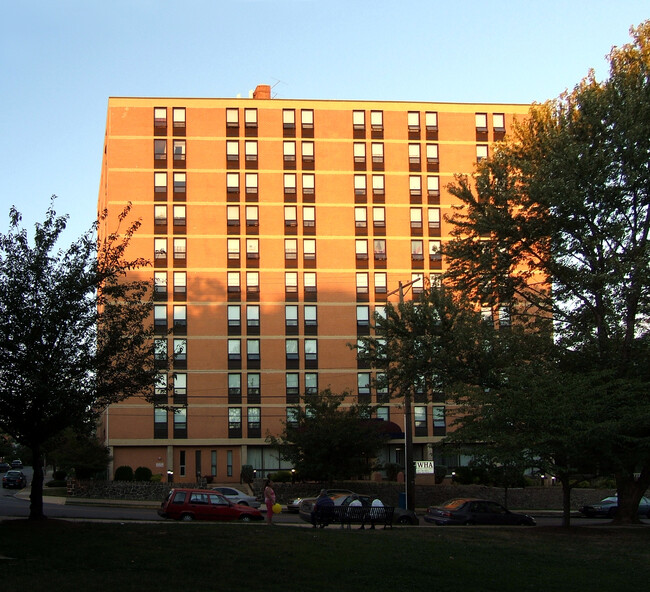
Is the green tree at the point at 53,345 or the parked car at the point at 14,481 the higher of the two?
the green tree at the point at 53,345

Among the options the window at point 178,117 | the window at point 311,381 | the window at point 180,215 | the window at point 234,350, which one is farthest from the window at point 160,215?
the window at point 311,381

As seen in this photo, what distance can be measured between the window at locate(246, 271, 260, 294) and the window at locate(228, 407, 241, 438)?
369 inches

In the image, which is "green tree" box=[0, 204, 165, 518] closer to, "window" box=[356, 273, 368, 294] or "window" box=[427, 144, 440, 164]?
"window" box=[356, 273, 368, 294]

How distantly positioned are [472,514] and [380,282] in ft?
122

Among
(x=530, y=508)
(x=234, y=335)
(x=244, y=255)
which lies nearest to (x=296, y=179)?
(x=244, y=255)

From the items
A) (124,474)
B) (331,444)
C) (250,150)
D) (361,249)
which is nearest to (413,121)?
(361,249)

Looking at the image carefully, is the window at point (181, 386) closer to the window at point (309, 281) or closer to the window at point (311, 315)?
the window at point (311, 315)

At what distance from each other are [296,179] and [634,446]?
147 feet

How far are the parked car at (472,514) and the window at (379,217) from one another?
37.8 metres

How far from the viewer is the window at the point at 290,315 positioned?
66.9 meters

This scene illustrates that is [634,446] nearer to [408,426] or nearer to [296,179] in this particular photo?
[408,426]

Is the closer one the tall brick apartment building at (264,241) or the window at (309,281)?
the tall brick apartment building at (264,241)

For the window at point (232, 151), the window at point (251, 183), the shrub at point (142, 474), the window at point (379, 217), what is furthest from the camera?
the window at point (379, 217)

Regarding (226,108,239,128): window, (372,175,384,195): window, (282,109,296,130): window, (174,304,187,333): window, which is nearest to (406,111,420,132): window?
(372,175,384,195): window
